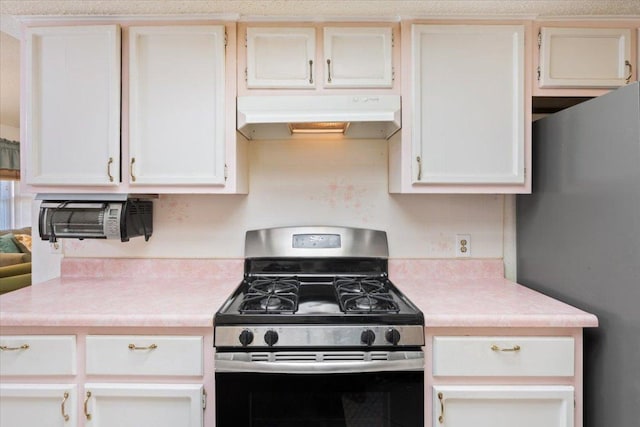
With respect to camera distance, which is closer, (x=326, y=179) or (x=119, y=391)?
(x=119, y=391)

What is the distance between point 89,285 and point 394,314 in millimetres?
1471

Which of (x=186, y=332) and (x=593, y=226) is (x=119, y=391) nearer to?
(x=186, y=332)

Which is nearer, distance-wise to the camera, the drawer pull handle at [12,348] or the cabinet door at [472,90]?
the drawer pull handle at [12,348]

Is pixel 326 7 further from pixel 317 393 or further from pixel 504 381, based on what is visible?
pixel 504 381

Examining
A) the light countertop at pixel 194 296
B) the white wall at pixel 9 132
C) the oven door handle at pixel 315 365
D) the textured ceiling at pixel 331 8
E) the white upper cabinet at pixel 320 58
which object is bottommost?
the oven door handle at pixel 315 365

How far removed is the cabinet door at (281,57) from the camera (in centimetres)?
164

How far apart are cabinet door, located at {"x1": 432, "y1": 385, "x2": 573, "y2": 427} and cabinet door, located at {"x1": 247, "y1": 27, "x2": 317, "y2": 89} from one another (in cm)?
140

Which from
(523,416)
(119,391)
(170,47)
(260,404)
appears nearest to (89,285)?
(119,391)

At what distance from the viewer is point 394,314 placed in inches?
53.4

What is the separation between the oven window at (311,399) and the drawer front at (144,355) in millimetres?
136

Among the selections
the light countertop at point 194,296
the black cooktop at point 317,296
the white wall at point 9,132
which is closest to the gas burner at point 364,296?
the black cooktop at point 317,296

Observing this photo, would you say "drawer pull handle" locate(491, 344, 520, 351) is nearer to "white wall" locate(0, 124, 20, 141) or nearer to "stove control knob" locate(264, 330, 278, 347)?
"stove control knob" locate(264, 330, 278, 347)

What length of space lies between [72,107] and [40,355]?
1.04 metres

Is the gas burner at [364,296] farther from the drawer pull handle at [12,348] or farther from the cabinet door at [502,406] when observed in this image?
the drawer pull handle at [12,348]
